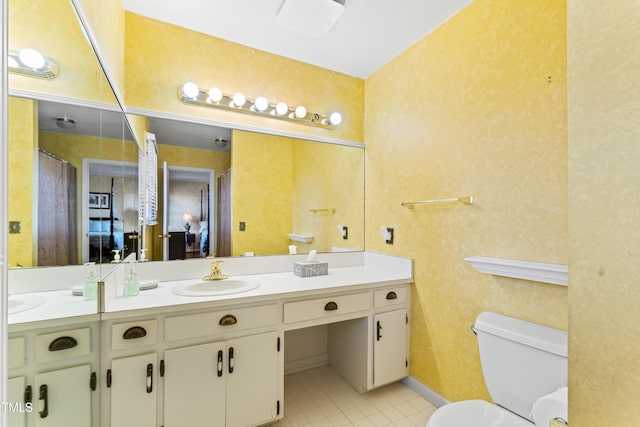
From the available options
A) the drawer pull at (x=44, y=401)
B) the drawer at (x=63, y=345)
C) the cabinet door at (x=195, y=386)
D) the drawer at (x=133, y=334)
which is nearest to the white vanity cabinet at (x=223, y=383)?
the cabinet door at (x=195, y=386)

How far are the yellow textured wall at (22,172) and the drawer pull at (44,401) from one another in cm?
43

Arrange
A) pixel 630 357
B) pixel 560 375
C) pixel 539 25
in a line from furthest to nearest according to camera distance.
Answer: pixel 539 25 < pixel 560 375 < pixel 630 357

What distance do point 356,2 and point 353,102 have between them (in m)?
0.86

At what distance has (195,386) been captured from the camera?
1.35m

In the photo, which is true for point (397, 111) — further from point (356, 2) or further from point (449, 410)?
point (449, 410)

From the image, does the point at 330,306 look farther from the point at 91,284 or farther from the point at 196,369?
the point at 91,284

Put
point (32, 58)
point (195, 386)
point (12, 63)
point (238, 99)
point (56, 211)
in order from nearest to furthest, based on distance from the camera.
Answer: point (12, 63) → point (32, 58) → point (56, 211) → point (195, 386) → point (238, 99)

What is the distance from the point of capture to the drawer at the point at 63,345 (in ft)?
2.77

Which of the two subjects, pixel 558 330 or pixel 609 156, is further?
pixel 558 330

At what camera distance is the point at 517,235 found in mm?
1385

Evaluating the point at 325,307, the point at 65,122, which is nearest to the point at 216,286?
the point at 325,307

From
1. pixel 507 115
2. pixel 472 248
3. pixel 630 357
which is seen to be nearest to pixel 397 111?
pixel 507 115

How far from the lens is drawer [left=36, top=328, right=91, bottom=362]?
0.85m

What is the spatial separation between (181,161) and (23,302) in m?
1.34
